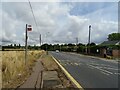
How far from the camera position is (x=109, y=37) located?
140 metres

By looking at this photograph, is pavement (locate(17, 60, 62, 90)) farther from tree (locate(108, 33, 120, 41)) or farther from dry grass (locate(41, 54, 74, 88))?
tree (locate(108, 33, 120, 41))

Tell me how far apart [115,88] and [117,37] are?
414 ft

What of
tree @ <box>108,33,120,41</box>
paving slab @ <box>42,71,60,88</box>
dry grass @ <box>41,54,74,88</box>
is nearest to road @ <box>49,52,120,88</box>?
dry grass @ <box>41,54,74,88</box>

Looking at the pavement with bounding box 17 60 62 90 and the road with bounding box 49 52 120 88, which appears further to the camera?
the road with bounding box 49 52 120 88

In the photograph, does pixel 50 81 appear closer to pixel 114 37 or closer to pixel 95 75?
pixel 95 75

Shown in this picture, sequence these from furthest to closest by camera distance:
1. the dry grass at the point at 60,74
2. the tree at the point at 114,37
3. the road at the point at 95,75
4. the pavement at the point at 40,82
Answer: the tree at the point at 114,37, the road at the point at 95,75, the dry grass at the point at 60,74, the pavement at the point at 40,82

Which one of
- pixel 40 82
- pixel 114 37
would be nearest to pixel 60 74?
pixel 40 82

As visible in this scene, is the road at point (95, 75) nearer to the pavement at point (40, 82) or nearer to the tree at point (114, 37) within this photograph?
the pavement at point (40, 82)

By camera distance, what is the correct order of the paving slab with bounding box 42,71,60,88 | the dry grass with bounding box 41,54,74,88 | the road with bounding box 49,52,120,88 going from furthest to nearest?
1. the road with bounding box 49,52,120,88
2. the dry grass with bounding box 41,54,74,88
3. the paving slab with bounding box 42,71,60,88

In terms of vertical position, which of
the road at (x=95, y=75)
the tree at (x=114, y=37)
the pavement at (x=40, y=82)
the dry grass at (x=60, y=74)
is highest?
the tree at (x=114, y=37)

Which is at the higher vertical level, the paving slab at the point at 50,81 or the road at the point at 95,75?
the paving slab at the point at 50,81

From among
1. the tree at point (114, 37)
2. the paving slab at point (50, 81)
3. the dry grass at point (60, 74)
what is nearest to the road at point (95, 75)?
the dry grass at point (60, 74)

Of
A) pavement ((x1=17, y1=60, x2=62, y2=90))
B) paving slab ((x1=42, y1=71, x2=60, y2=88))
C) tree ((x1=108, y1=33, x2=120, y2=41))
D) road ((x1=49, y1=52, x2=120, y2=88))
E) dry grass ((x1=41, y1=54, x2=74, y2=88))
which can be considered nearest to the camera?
pavement ((x1=17, y1=60, x2=62, y2=90))

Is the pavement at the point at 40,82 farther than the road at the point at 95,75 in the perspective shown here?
No
